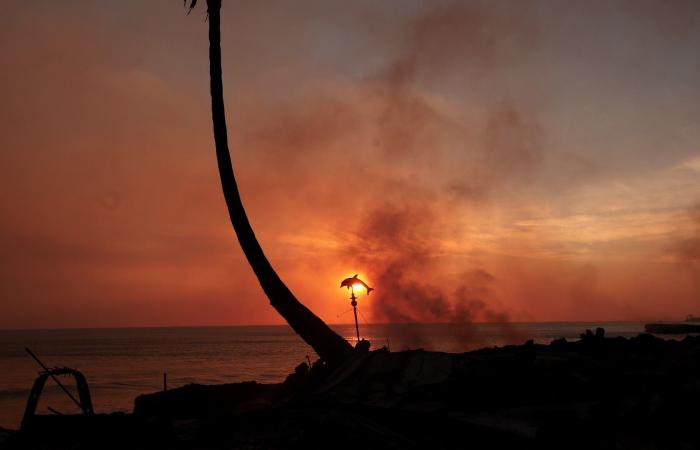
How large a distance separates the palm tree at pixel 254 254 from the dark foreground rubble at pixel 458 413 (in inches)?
146

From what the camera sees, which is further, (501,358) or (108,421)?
(501,358)

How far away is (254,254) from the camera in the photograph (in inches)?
743

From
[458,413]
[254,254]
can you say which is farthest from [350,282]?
[458,413]

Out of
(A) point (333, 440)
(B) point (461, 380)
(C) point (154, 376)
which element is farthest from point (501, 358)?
(C) point (154, 376)

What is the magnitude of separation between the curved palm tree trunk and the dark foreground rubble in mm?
3778

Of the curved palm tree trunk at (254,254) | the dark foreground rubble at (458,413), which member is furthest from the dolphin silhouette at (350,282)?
the dark foreground rubble at (458,413)

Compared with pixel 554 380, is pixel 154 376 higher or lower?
lower

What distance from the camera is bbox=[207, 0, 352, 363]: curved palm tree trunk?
59.9 ft

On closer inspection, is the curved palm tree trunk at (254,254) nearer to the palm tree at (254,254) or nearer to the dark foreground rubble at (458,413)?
the palm tree at (254,254)

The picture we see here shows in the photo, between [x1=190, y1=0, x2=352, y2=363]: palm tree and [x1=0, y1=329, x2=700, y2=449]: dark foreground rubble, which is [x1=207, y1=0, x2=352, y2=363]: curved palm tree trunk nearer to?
[x1=190, y1=0, x2=352, y2=363]: palm tree

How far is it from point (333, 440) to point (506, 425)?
2798 mm

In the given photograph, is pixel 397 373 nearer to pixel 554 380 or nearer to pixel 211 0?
pixel 554 380

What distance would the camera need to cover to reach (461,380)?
12531 millimetres

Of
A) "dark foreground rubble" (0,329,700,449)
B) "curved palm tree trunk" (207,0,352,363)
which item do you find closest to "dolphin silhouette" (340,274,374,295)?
"curved palm tree trunk" (207,0,352,363)
